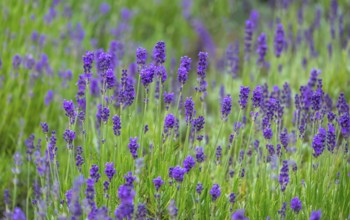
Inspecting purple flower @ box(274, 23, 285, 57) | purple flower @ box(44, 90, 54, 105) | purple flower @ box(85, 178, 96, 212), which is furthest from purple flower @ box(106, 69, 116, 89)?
purple flower @ box(274, 23, 285, 57)

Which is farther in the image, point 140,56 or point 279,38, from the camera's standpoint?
point 279,38

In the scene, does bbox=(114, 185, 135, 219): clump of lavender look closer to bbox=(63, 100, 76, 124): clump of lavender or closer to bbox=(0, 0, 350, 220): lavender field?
bbox=(0, 0, 350, 220): lavender field

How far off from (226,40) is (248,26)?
9.23 feet

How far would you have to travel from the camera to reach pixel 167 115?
8.73ft

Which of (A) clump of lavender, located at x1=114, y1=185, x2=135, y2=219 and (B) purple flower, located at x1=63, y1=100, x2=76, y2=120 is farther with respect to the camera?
(B) purple flower, located at x1=63, y1=100, x2=76, y2=120

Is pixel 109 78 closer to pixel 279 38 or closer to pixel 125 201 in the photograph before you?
pixel 125 201

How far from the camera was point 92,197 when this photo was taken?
7.42 ft

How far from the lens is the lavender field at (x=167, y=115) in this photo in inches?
103

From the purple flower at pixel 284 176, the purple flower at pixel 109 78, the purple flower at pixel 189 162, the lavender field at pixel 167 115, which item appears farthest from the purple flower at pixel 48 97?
the purple flower at pixel 284 176

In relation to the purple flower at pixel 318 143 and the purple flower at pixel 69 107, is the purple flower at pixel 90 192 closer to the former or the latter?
the purple flower at pixel 69 107

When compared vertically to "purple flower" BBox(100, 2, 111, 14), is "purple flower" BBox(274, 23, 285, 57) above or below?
below

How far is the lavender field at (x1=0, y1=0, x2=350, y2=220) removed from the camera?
261 cm

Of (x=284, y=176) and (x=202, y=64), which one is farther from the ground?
(x=202, y=64)

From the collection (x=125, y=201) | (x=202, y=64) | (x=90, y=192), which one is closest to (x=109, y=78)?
(x=202, y=64)
